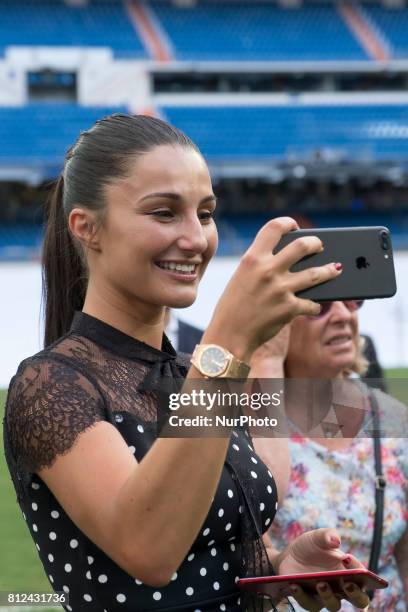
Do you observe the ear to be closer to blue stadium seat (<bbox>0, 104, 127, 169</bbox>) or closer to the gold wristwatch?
the gold wristwatch

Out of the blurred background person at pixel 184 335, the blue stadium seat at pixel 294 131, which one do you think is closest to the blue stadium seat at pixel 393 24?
the blue stadium seat at pixel 294 131

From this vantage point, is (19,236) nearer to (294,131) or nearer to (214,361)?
(294,131)

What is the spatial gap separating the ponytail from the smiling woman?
0.07 meters

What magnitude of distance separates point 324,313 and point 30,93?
73.8 ft

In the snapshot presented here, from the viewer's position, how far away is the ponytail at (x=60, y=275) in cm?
189

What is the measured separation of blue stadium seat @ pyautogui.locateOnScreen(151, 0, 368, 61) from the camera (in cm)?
2466

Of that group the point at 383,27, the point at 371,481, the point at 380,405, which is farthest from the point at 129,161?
the point at 383,27

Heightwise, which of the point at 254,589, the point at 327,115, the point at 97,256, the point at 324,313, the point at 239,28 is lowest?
the point at 254,589

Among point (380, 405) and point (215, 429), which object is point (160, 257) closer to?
point (215, 429)

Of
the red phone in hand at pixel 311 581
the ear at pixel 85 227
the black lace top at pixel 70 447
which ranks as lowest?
the red phone in hand at pixel 311 581

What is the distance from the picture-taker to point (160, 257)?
151 centimetres

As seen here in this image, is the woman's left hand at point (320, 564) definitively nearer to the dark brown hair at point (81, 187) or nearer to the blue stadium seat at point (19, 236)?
the dark brown hair at point (81, 187)

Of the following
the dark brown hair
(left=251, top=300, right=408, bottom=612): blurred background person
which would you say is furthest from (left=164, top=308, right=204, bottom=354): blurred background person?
the dark brown hair

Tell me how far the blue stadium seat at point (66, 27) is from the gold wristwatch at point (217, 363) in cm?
2359
